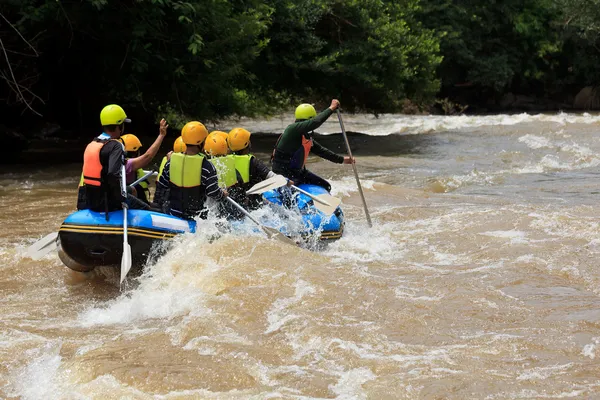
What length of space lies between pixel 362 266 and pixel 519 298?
1.54 m

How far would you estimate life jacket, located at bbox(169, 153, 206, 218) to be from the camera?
6961 millimetres

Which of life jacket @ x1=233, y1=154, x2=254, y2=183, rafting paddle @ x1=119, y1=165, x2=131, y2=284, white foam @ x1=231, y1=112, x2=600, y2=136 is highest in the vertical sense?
life jacket @ x1=233, y1=154, x2=254, y2=183

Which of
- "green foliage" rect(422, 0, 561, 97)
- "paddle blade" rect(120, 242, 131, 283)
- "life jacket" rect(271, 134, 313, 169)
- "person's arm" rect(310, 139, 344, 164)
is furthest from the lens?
"green foliage" rect(422, 0, 561, 97)

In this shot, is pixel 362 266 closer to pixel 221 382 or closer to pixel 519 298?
pixel 519 298

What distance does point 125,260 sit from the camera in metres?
6.39

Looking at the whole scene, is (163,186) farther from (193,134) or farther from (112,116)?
(112,116)

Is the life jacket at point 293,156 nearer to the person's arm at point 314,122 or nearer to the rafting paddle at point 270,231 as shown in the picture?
the person's arm at point 314,122

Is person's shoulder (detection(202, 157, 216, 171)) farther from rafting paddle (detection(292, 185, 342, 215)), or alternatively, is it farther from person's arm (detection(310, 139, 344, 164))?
person's arm (detection(310, 139, 344, 164))

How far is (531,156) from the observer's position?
55.5 ft

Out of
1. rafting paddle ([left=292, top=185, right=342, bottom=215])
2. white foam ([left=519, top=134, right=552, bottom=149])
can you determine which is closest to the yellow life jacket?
rafting paddle ([left=292, top=185, right=342, bottom=215])

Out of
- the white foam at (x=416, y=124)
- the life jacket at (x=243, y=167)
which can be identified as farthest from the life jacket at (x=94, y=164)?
the white foam at (x=416, y=124)

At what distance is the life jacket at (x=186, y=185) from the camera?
6.96 metres

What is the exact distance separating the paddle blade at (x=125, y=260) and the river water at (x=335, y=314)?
0.23m

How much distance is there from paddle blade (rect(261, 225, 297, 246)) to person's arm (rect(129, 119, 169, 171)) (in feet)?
3.92
